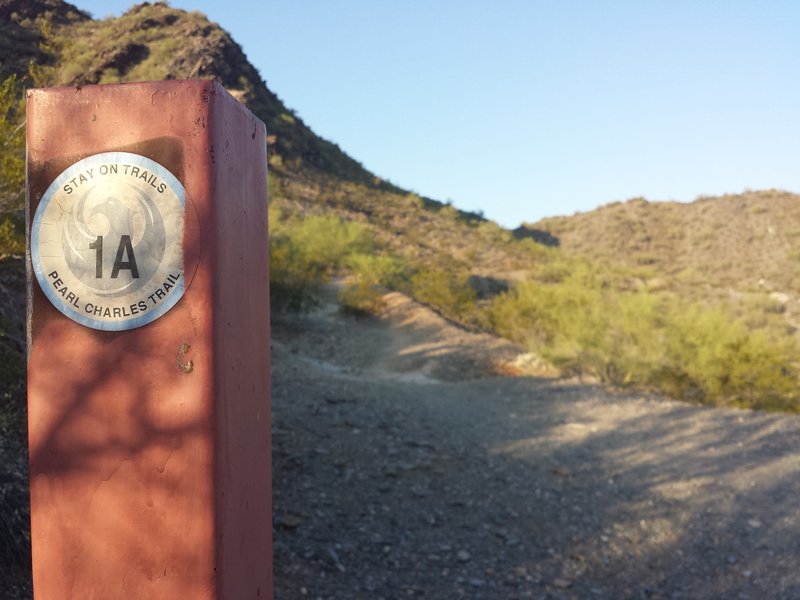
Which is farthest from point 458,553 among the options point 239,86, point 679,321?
point 239,86

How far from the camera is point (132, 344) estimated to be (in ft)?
7.22

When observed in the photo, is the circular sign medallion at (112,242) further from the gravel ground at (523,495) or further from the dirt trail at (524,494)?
the dirt trail at (524,494)

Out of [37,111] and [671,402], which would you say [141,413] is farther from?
[671,402]

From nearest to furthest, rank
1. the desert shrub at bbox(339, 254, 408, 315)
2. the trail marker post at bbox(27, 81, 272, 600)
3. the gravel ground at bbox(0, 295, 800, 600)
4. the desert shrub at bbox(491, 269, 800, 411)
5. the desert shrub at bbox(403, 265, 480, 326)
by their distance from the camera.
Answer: the trail marker post at bbox(27, 81, 272, 600) → the gravel ground at bbox(0, 295, 800, 600) → the desert shrub at bbox(491, 269, 800, 411) → the desert shrub at bbox(339, 254, 408, 315) → the desert shrub at bbox(403, 265, 480, 326)

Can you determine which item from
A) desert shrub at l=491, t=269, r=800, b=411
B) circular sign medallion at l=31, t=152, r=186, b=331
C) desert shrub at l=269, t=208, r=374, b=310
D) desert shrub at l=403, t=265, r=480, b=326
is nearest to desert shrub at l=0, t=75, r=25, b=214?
circular sign medallion at l=31, t=152, r=186, b=331

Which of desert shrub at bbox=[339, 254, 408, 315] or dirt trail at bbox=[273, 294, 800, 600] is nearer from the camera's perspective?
dirt trail at bbox=[273, 294, 800, 600]

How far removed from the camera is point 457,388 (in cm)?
1056

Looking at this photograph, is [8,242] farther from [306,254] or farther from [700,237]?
[700,237]

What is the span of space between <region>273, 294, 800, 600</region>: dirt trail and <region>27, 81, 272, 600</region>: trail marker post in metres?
2.09

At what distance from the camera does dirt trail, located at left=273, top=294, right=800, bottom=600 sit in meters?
4.75

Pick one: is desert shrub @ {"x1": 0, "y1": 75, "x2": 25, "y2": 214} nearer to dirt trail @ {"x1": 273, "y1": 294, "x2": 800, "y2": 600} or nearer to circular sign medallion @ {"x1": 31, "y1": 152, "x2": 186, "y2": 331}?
dirt trail @ {"x1": 273, "y1": 294, "x2": 800, "y2": 600}

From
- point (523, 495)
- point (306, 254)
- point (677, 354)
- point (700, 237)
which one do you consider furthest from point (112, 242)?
point (700, 237)

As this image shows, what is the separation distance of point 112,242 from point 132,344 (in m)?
0.33

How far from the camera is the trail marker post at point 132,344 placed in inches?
85.6
